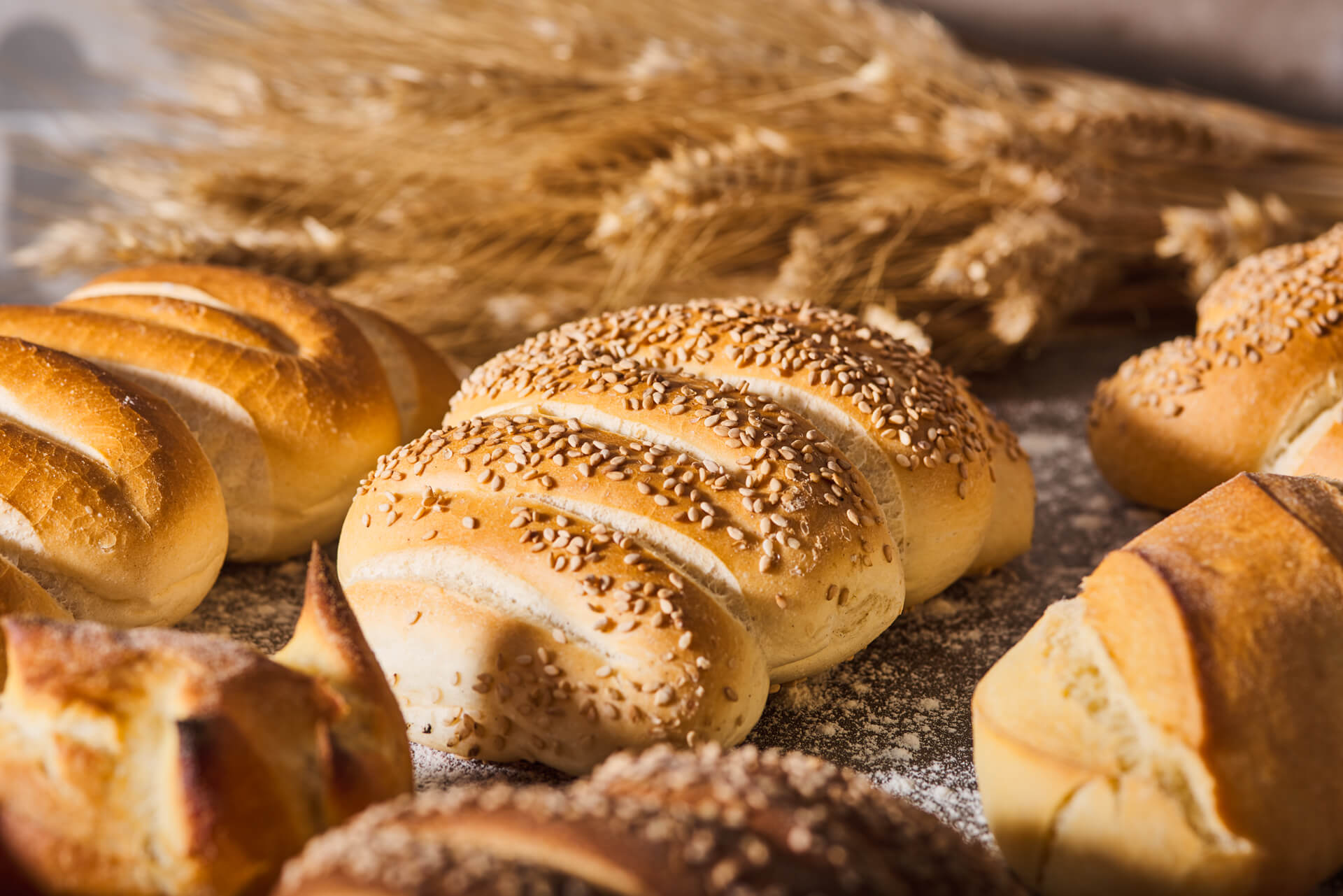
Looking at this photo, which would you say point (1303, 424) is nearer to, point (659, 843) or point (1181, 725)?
point (1181, 725)

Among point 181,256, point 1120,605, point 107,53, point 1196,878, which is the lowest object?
point 107,53

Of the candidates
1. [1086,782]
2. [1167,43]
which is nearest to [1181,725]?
[1086,782]

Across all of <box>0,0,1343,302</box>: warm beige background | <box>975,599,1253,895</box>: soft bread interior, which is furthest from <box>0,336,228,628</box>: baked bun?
<box>0,0,1343,302</box>: warm beige background

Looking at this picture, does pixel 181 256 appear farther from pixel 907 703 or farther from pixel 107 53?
pixel 107 53

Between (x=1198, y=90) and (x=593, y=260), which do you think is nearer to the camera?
(x=593, y=260)

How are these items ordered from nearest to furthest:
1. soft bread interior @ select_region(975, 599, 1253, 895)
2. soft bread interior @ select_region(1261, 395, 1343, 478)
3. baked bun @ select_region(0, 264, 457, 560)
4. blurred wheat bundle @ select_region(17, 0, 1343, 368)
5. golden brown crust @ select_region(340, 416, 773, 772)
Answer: soft bread interior @ select_region(975, 599, 1253, 895)
golden brown crust @ select_region(340, 416, 773, 772)
soft bread interior @ select_region(1261, 395, 1343, 478)
baked bun @ select_region(0, 264, 457, 560)
blurred wheat bundle @ select_region(17, 0, 1343, 368)

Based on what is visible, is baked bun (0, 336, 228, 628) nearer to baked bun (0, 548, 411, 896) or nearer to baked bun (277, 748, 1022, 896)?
baked bun (0, 548, 411, 896)

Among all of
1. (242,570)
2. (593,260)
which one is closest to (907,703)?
(242,570)
